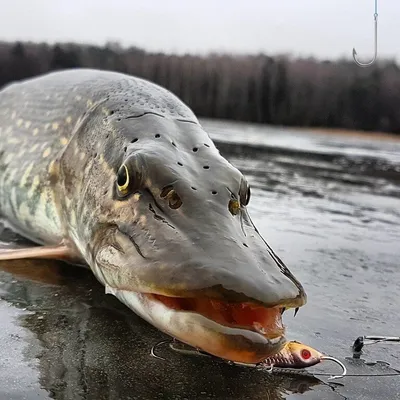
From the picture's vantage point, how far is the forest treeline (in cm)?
5022

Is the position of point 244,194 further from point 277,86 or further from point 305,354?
point 277,86

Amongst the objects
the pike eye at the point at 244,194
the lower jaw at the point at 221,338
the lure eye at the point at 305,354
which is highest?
the pike eye at the point at 244,194

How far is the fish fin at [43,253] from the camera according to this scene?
2920 mm

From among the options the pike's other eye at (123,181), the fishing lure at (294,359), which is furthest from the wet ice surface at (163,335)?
the pike's other eye at (123,181)

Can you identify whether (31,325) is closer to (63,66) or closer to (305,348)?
(305,348)

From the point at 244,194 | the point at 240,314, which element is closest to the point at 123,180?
the point at 244,194

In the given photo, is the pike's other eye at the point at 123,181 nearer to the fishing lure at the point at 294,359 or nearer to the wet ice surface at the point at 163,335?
the wet ice surface at the point at 163,335

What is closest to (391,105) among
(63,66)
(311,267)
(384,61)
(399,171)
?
(384,61)

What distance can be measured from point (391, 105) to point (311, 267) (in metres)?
50.2

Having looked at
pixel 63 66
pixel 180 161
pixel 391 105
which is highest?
pixel 180 161

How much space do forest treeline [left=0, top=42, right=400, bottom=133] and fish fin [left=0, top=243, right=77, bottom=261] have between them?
1716 inches

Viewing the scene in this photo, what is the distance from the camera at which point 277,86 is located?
183 ft

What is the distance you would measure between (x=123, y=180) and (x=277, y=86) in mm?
55308

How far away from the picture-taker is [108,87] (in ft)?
11.6
